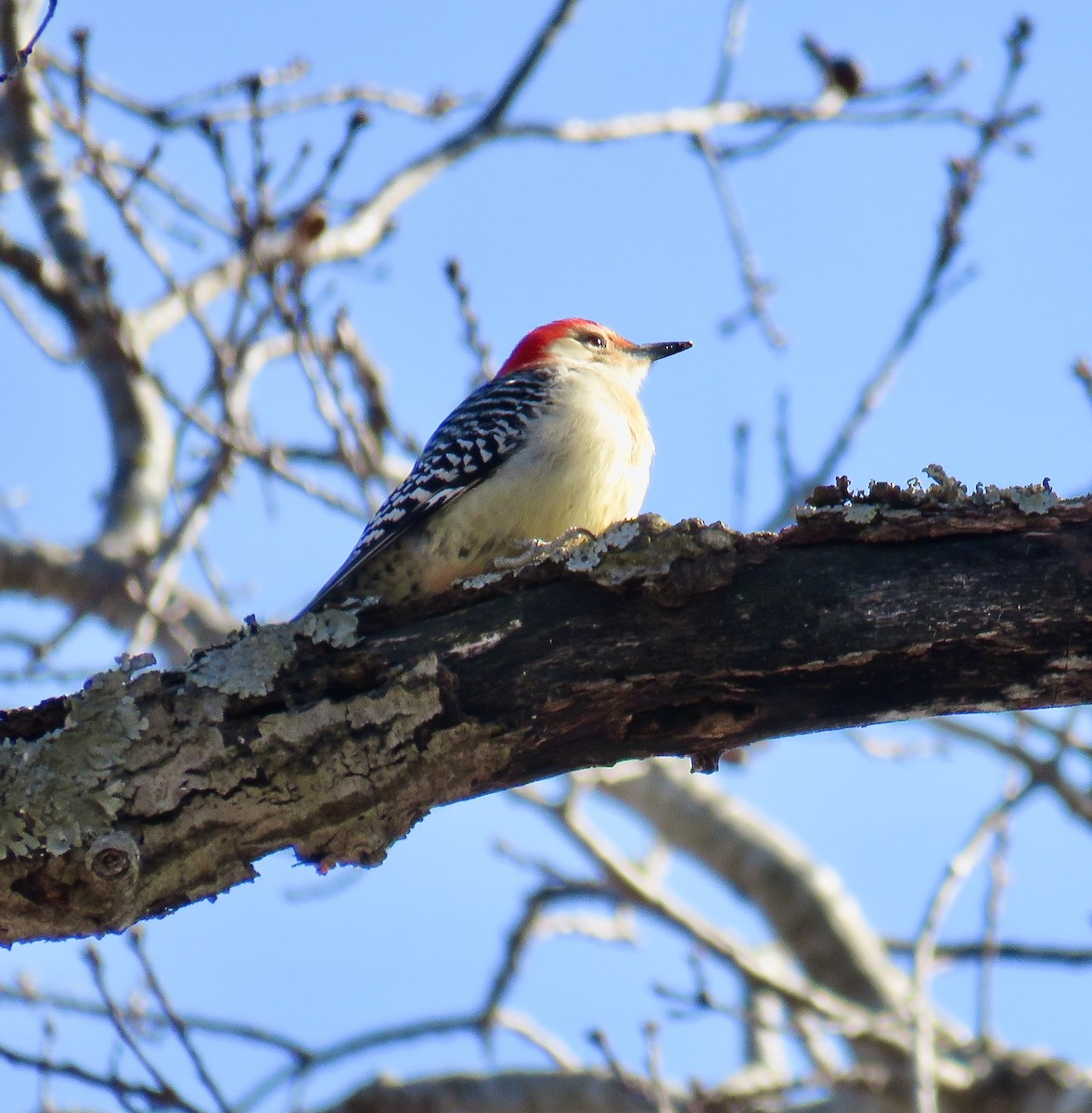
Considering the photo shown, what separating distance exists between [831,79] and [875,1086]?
6.13 meters

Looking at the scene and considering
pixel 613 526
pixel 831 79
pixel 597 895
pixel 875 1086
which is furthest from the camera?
pixel 831 79

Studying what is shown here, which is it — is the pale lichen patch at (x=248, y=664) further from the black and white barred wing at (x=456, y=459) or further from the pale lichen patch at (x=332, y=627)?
the black and white barred wing at (x=456, y=459)

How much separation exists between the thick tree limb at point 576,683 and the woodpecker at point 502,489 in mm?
1495

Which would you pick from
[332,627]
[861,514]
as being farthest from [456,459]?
[861,514]

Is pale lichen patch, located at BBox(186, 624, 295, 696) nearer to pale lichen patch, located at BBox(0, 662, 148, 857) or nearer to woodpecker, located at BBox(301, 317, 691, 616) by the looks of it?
pale lichen patch, located at BBox(0, 662, 148, 857)

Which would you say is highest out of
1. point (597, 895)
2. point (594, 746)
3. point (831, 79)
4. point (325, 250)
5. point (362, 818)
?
point (831, 79)

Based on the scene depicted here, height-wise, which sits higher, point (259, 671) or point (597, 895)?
point (597, 895)

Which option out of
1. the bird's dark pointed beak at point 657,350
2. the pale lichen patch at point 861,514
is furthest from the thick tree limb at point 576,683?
the bird's dark pointed beak at point 657,350

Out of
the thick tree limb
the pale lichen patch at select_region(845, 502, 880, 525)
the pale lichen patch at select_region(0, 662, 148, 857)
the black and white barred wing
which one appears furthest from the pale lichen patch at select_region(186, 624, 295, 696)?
the pale lichen patch at select_region(845, 502, 880, 525)

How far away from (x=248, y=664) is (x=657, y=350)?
4.68 m

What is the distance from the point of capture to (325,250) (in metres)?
8.04

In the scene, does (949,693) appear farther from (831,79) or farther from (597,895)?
(831,79)

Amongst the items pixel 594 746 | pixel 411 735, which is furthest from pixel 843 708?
pixel 411 735

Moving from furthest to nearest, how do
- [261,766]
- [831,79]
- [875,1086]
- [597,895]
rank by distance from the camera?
[831,79] < [597,895] < [875,1086] < [261,766]
